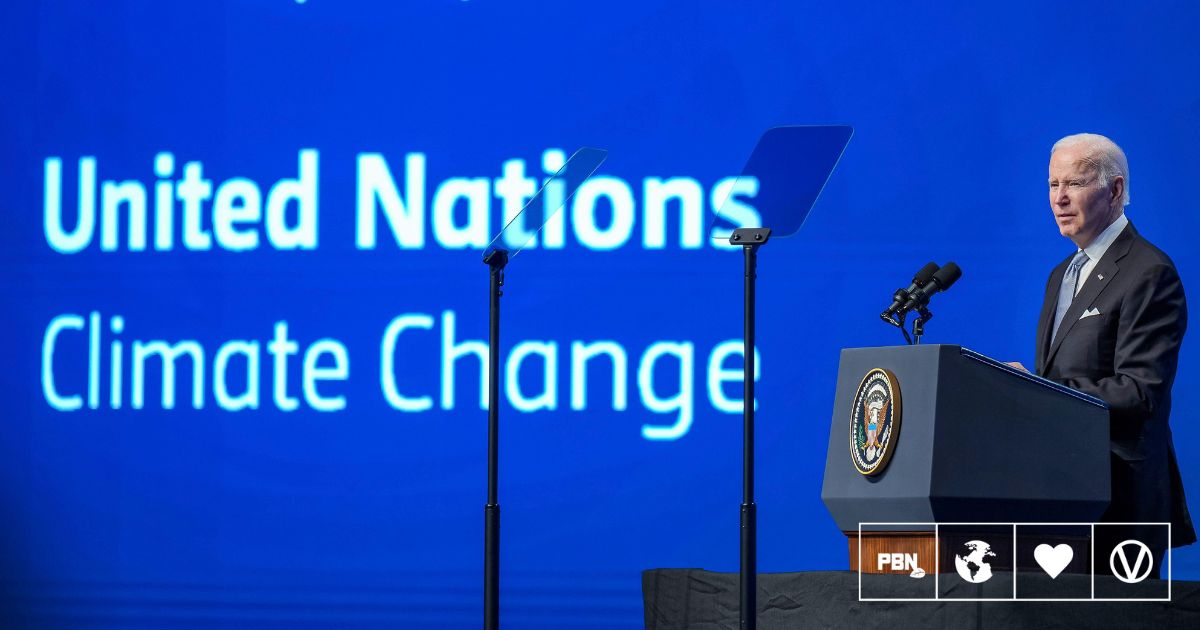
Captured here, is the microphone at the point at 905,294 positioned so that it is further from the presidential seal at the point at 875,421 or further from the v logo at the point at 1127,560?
the v logo at the point at 1127,560

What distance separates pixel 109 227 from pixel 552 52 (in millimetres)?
1549

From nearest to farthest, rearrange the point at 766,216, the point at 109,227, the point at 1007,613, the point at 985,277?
the point at 1007,613, the point at 766,216, the point at 985,277, the point at 109,227

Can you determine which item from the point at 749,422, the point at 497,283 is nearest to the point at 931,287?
the point at 749,422

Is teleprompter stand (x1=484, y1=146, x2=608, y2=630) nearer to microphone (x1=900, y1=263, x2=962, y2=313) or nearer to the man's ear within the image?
microphone (x1=900, y1=263, x2=962, y2=313)

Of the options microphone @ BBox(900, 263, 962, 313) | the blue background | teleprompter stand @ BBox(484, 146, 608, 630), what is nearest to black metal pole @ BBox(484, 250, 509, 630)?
teleprompter stand @ BBox(484, 146, 608, 630)

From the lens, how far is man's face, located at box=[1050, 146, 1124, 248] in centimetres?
259

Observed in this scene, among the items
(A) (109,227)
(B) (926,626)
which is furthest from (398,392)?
(B) (926,626)

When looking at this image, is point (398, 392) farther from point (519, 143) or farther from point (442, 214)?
point (519, 143)

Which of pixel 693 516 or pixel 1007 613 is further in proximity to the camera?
pixel 693 516

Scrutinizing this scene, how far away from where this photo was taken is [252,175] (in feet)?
13.8

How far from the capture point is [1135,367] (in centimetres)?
244

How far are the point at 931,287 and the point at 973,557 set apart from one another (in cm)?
48

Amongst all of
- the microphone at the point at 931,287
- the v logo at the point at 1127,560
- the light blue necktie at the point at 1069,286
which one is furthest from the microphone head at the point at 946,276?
the v logo at the point at 1127,560

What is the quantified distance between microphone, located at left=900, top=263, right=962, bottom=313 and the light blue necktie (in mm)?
432
